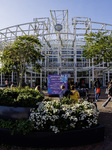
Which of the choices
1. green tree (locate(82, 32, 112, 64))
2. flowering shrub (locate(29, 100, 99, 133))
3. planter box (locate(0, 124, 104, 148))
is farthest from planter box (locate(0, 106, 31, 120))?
green tree (locate(82, 32, 112, 64))

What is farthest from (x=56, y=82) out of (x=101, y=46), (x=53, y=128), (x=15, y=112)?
(x=53, y=128)

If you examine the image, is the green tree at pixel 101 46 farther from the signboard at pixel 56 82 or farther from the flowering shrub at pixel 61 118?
the flowering shrub at pixel 61 118

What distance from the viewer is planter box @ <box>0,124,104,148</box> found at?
3385 millimetres

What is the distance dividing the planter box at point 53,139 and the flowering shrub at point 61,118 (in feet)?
0.42

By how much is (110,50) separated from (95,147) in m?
8.12

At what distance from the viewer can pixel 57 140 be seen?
339 cm

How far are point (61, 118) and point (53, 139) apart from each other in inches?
19.8

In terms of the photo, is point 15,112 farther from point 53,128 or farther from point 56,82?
point 56,82

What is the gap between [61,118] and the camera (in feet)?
11.8

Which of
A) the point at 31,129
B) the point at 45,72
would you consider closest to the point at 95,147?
the point at 31,129

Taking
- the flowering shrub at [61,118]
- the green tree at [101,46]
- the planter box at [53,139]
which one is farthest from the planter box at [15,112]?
the green tree at [101,46]

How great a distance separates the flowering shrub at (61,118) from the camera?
3502 millimetres

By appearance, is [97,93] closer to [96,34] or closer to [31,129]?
[96,34]

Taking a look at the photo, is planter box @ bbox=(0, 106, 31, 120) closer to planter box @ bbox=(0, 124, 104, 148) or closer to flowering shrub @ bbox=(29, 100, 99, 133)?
flowering shrub @ bbox=(29, 100, 99, 133)
